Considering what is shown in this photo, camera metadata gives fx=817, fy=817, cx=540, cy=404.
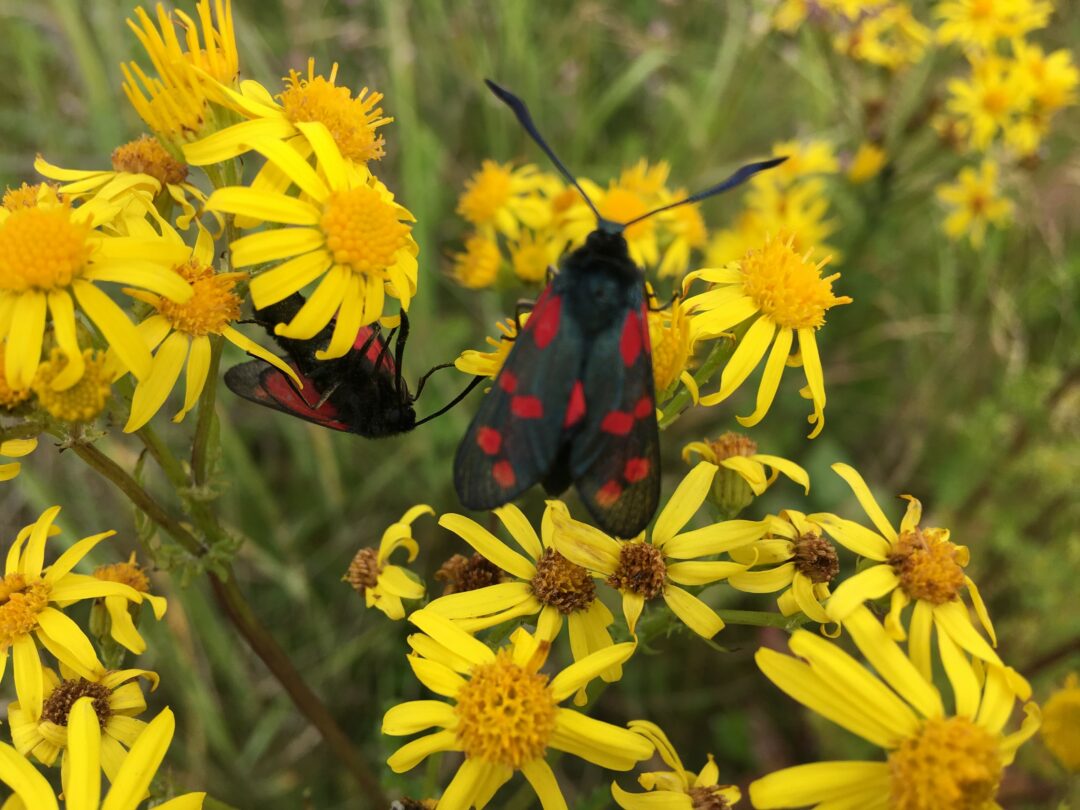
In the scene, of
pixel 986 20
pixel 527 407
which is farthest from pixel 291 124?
pixel 986 20

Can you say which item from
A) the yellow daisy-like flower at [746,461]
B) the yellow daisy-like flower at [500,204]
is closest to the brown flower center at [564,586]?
the yellow daisy-like flower at [746,461]

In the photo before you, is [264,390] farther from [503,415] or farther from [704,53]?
[704,53]

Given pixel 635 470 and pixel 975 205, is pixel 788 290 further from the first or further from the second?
pixel 975 205

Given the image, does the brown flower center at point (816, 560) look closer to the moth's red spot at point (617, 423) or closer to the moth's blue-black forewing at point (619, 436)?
the moth's blue-black forewing at point (619, 436)

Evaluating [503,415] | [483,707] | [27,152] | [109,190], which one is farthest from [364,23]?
[483,707]

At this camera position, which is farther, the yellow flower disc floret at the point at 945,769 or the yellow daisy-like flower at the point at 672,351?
the yellow daisy-like flower at the point at 672,351
